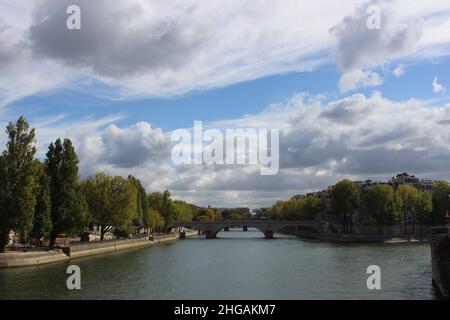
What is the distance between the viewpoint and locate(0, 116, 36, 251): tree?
1986 inches

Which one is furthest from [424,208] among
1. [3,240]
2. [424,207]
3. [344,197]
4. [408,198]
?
[3,240]

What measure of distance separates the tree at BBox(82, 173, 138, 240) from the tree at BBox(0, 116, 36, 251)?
73.3 feet

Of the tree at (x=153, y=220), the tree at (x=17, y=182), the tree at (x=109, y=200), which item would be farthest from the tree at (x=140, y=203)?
the tree at (x=17, y=182)

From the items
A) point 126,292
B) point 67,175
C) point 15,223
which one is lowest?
point 126,292

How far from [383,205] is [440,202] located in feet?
47.3

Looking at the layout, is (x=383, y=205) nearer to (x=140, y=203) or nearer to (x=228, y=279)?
(x=140, y=203)

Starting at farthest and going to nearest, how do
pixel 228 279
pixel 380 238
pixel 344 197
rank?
pixel 344 197 < pixel 380 238 < pixel 228 279

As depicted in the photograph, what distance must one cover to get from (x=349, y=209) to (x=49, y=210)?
63761 millimetres

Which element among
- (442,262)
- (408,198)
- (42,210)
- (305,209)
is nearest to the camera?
(442,262)

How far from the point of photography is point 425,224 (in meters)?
108

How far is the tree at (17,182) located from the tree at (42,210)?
180 centimetres

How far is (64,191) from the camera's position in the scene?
197 feet

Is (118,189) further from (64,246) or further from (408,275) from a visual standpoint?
(408,275)
